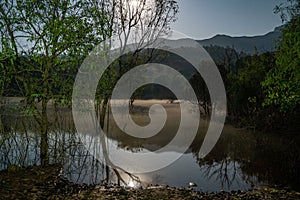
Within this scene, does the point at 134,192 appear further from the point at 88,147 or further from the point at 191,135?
the point at 191,135

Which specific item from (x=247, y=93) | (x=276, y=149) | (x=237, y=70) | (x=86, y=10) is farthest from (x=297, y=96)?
(x=237, y=70)

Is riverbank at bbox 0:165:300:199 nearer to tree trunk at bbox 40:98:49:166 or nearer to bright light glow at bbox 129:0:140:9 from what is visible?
tree trunk at bbox 40:98:49:166

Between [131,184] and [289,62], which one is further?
[289,62]

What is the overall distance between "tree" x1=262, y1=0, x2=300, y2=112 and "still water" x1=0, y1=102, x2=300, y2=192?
7.12 feet

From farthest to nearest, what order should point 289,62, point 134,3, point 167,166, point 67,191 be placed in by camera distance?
point 134,3, point 167,166, point 289,62, point 67,191

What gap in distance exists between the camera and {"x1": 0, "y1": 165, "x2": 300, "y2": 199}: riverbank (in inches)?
180

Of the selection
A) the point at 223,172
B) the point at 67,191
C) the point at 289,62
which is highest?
the point at 289,62

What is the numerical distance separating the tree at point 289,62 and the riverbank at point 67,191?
2.95m

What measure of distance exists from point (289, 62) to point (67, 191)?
238 inches

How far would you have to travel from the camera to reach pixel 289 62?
668cm

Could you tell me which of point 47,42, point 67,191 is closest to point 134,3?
point 47,42

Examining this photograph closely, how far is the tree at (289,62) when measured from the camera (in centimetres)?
646

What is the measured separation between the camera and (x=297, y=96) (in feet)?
23.6

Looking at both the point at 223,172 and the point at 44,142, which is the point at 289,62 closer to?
the point at 223,172
